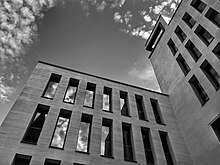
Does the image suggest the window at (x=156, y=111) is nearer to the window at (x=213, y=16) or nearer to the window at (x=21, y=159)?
the window at (x=213, y=16)

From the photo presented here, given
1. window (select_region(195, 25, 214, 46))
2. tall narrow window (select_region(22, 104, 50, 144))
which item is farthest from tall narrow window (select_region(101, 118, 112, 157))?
window (select_region(195, 25, 214, 46))

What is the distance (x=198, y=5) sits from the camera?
66.2 feet

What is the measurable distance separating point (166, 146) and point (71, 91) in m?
9.82

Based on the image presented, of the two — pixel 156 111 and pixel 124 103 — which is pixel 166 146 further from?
pixel 124 103

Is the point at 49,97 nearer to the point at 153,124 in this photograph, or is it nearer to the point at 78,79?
the point at 78,79

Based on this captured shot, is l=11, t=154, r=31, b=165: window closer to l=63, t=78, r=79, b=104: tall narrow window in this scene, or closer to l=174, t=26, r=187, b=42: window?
l=63, t=78, r=79, b=104: tall narrow window

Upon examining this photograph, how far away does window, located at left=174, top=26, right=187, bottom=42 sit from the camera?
21.6 m

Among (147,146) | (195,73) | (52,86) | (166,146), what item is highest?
(195,73)

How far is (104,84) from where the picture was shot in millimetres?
19781

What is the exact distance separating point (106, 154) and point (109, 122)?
290cm

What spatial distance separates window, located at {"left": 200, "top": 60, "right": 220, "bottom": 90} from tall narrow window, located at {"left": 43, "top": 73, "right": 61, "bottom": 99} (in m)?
13.2

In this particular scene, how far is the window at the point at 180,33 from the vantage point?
21.6 metres

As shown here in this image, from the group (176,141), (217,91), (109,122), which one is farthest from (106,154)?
(217,91)

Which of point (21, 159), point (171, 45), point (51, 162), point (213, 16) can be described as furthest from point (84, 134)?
point (171, 45)
